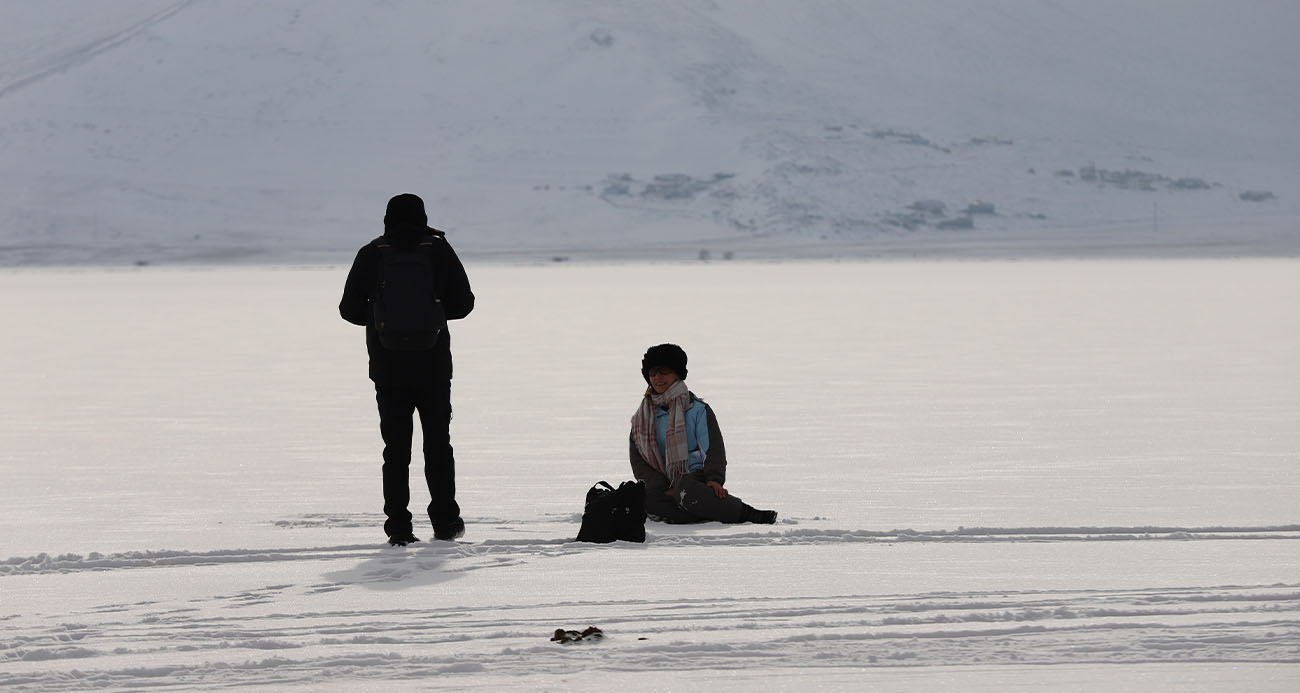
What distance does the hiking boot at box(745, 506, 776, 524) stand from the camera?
26.8 ft

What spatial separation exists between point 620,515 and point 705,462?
574 millimetres

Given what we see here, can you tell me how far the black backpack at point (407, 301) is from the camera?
291 inches

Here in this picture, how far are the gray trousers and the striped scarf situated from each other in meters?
0.08

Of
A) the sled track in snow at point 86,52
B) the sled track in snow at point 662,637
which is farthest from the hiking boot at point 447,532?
the sled track in snow at point 86,52

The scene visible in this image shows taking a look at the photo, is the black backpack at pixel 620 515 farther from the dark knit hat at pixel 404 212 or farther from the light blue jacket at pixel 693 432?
the dark knit hat at pixel 404 212

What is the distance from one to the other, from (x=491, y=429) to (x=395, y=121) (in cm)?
15771

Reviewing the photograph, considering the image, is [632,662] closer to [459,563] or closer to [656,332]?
[459,563]

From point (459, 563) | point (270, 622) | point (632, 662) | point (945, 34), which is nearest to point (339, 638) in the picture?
point (270, 622)

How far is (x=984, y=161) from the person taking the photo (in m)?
164

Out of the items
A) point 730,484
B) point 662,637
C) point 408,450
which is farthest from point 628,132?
point 662,637

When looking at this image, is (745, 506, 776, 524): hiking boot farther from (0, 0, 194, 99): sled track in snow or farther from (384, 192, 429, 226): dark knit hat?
(0, 0, 194, 99): sled track in snow

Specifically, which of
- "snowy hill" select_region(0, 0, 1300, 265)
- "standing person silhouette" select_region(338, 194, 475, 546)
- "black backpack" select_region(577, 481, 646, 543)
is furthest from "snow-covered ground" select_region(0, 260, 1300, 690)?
"snowy hill" select_region(0, 0, 1300, 265)

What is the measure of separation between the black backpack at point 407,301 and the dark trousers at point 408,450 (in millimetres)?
267

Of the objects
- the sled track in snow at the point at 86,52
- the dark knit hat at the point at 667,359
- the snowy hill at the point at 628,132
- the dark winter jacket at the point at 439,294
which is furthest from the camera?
the sled track in snow at the point at 86,52
